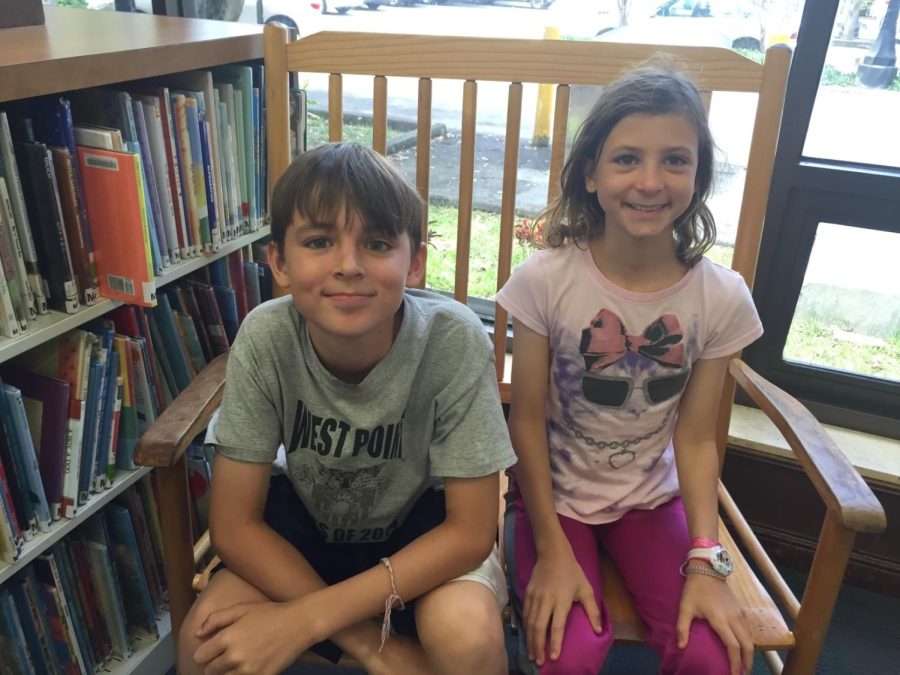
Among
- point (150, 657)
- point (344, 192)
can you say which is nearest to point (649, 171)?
point (344, 192)

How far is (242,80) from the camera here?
3.98 feet

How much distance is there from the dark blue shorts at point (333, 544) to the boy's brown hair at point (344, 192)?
35 cm

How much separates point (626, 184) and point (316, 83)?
3.19ft

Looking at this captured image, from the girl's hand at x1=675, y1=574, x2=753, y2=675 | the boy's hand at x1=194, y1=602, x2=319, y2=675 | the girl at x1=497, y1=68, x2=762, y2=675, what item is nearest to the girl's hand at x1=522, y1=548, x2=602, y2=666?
the girl at x1=497, y1=68, x2=762, y2=675

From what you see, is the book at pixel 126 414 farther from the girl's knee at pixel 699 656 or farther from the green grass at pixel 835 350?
the green grass at pixel 835 350

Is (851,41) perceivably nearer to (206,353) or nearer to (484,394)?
(484,394)

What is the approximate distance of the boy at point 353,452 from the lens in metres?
0.85

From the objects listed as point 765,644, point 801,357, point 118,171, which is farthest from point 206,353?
point 801,357

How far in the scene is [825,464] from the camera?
876 millimetres

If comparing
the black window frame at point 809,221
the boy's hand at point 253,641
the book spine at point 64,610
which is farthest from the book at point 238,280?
the black window frame at point 809,221

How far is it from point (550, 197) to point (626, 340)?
0.29m

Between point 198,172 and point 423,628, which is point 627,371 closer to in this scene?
point 423,628

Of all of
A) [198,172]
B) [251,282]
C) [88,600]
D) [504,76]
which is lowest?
[88,600]

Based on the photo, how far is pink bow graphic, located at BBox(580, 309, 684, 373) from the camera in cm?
101
